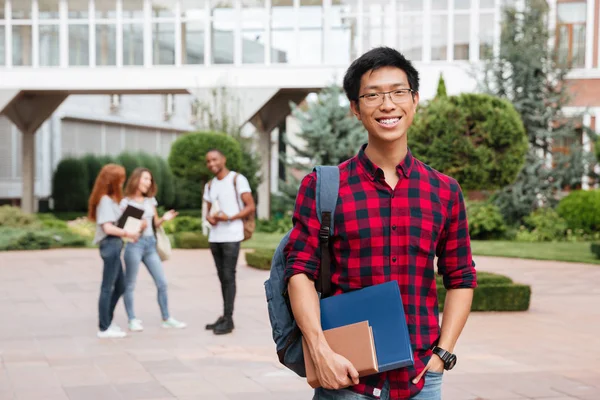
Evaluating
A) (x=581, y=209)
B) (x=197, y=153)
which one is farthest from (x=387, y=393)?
(x=197, y=153)

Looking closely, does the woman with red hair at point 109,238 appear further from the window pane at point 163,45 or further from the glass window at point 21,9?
→ the glass window at point 21,9

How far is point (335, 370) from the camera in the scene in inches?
94.6

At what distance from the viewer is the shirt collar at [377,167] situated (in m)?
2.59

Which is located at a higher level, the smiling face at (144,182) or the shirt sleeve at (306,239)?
the shirt sleeve at (306,239)

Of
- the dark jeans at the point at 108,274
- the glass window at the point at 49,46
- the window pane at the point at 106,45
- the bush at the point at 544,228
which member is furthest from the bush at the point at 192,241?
the dark jeans at the point at 108,274

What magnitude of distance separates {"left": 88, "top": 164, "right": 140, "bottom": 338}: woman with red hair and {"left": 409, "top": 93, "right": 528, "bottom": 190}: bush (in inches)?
234

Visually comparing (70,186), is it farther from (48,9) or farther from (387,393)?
(387,393)

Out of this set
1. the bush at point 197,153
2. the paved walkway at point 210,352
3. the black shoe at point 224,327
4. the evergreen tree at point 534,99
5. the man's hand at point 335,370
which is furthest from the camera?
the evergreen tree at point 534,99

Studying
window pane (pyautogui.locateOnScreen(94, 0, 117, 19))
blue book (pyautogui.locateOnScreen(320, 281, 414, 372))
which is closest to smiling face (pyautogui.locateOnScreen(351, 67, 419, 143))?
blue book (pyautogui.locateOnScreen(320, 281, 414, 372))

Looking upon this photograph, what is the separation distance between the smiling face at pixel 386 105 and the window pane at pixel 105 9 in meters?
28.8

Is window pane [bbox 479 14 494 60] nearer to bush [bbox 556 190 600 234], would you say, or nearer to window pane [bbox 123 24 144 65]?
bush [bbox 556 190 600 234]

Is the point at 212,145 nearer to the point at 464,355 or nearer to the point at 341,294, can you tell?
the point at 464,355

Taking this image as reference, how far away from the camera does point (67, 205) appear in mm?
34000

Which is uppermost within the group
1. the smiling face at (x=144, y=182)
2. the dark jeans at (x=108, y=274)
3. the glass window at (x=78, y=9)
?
the glass window at (x=78, y=9)
